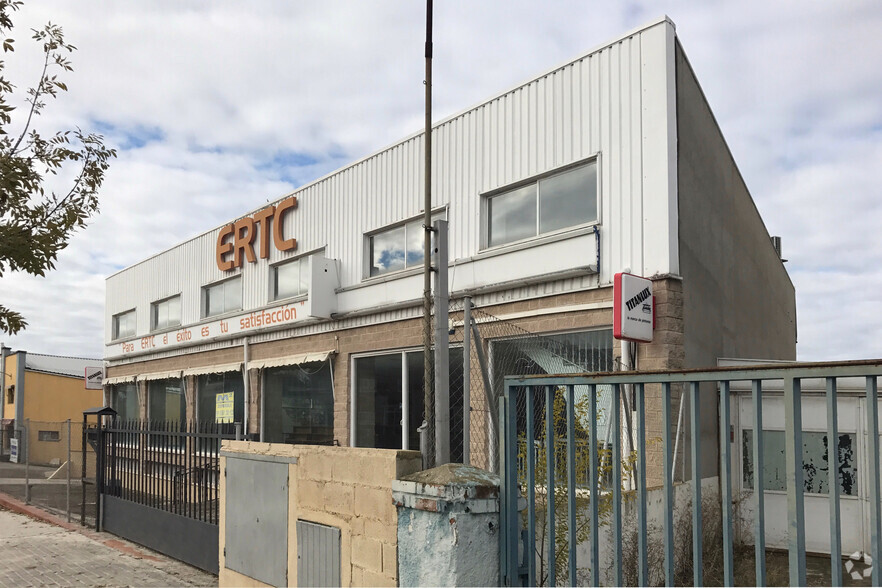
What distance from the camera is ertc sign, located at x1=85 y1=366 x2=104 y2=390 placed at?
81.5 feet

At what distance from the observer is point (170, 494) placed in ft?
33.7

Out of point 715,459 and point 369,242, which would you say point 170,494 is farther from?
point 715,459

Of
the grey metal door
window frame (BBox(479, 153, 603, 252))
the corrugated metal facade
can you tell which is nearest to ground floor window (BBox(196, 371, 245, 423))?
the corrugated metal facade

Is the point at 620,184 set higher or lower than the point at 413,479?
higher

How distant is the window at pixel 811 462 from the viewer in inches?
382

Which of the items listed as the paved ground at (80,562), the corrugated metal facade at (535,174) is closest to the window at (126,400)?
the corrugated metal facade at (535,174)

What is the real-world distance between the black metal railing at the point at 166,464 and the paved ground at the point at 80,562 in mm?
664

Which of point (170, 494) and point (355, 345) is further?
point (355, 345)

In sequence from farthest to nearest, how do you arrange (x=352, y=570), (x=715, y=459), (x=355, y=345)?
1. (x=355, y=345)
2. (x=715, y=459)
3. (x=352, y=570)

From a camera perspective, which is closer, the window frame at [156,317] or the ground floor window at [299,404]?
the ground floor window at [299,404]

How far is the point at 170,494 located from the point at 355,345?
4718mm

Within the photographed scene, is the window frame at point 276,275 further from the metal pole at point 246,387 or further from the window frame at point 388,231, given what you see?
the window frame at point 388,231

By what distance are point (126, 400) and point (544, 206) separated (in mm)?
18601

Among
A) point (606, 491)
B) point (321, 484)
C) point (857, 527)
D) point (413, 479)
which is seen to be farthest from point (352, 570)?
point (857, 527)
